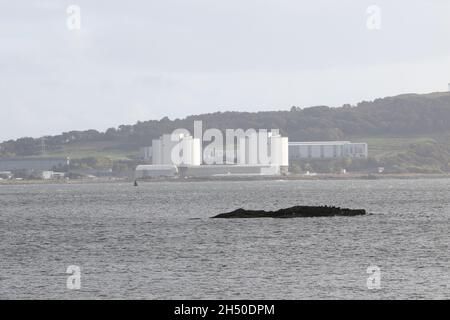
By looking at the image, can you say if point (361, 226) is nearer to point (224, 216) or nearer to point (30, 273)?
point (224, 216)

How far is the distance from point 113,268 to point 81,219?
5083cm

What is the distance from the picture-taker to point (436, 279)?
4900 centimetres

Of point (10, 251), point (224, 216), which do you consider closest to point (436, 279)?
point (10, 251)

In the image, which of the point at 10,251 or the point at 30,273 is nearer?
the point at 30,273
